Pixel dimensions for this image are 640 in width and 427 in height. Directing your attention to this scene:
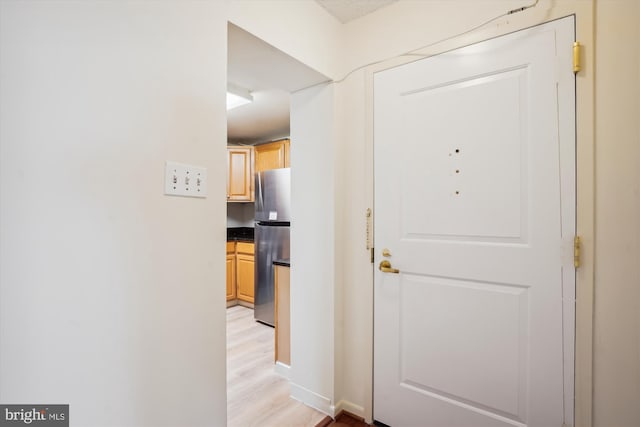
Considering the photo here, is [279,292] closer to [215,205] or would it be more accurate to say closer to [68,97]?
[215,205]

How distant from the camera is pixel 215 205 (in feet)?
3.75

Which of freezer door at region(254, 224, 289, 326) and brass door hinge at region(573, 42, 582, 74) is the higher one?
brass door hinge at region(573, 42, 582, 74)

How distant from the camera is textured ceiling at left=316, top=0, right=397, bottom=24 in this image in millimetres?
1612

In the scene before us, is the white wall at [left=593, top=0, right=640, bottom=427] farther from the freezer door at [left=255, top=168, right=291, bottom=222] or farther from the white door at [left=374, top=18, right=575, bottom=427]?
the freezer door at [left=255, top=168, right=291, bottom=222]

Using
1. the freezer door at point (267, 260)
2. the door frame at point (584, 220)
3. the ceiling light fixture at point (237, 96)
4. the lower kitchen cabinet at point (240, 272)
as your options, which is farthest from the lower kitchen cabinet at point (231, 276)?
the door frame at point (584, 220)

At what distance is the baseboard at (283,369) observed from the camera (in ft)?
7.26

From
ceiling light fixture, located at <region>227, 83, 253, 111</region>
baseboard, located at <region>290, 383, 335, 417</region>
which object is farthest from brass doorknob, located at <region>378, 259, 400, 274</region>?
ceiling light fixture, located at <region>227, 83, 253, 111</region>

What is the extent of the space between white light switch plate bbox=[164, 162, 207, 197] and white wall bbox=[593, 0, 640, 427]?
1.46 meters

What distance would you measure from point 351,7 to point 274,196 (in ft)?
6.92

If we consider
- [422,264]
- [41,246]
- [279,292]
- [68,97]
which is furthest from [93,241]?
[279,292]

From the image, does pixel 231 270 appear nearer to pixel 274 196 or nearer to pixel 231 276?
pixel 231 276

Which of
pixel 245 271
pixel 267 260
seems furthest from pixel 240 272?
pixel 267 260

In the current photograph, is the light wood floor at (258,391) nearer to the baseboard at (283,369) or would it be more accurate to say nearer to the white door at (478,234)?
the baseboard at (283,369)

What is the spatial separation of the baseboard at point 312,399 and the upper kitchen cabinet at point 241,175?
8.62 ft
